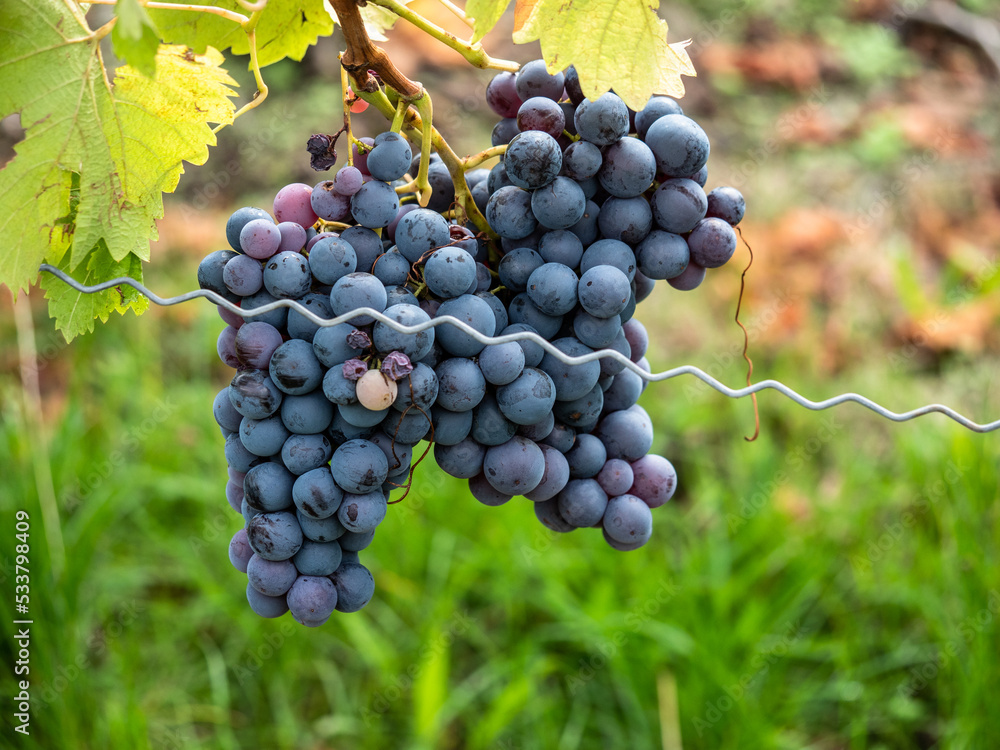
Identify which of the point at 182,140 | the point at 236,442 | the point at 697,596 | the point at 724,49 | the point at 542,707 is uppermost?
the point at 182,140

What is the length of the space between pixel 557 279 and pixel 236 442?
23 cm

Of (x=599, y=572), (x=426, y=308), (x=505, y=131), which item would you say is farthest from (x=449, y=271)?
(x=599, y=572)

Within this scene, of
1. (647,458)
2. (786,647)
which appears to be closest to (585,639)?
(786,647)

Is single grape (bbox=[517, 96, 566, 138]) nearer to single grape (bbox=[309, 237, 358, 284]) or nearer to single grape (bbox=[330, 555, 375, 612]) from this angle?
single grape (bbox=[309, 237, 358, 284])

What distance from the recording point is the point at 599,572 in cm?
153

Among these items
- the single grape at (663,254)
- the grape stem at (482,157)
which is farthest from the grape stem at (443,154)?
the single grape at (663,254)

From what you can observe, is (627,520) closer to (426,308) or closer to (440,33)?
(426,308)

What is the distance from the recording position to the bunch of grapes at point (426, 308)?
0.47m

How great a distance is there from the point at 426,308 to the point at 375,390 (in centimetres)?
8

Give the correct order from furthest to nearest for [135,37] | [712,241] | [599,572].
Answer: [599,572], [712,241], [135,37]

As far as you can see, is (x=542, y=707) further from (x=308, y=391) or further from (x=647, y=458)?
(x=308, y=391)

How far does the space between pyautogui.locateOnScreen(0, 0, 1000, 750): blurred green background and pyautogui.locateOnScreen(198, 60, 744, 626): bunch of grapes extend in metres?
0.88

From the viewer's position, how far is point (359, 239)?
19.5 inches

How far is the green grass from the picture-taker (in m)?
1.32
